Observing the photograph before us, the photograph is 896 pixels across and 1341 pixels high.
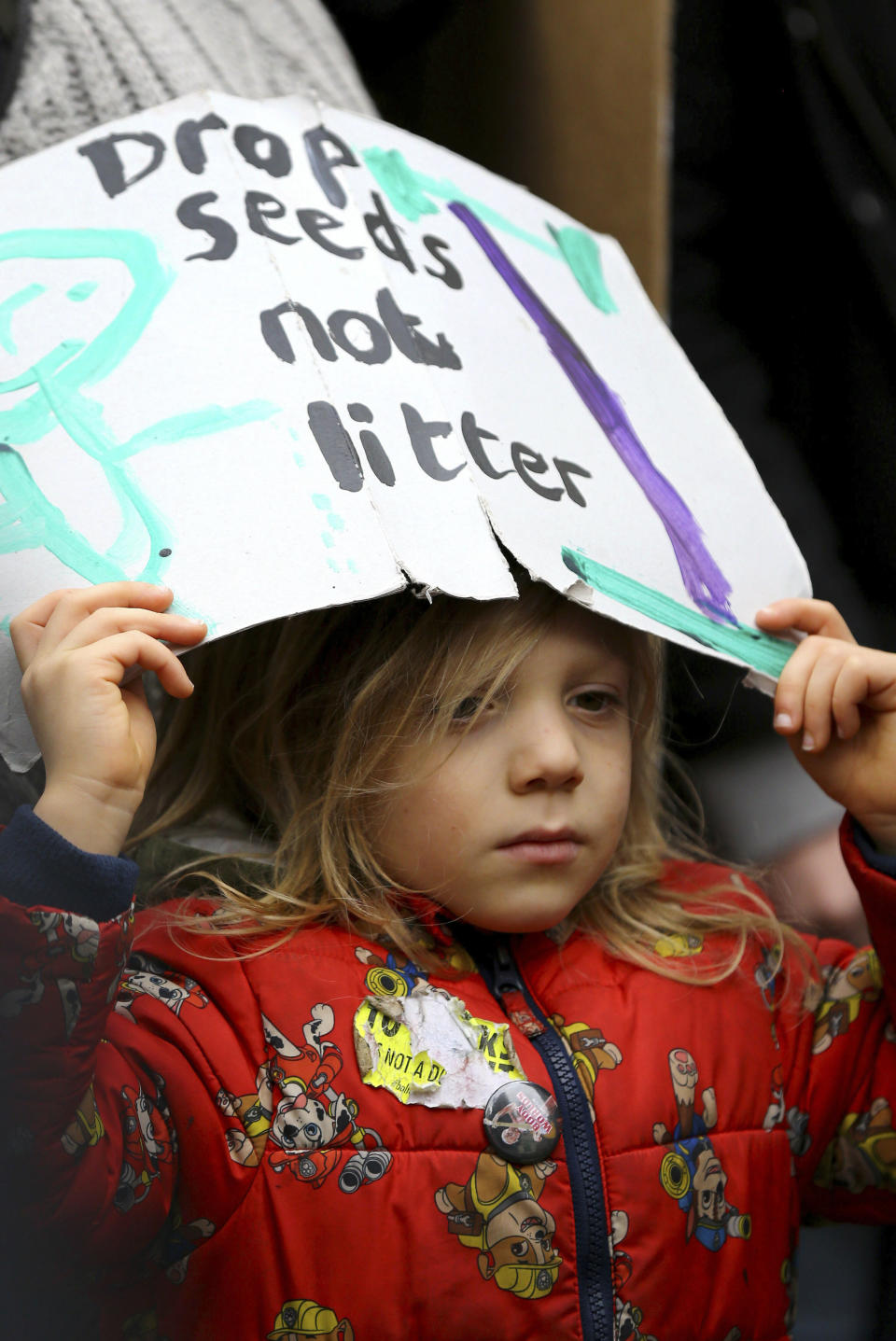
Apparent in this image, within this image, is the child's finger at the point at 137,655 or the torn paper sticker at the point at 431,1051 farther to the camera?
the torn paper sticker at the point at 431,1051

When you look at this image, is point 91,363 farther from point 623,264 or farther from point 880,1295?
point 880,1295

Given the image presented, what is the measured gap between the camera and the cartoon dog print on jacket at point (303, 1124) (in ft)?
2.37

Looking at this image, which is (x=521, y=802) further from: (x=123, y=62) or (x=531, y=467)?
(x=123, y=62)

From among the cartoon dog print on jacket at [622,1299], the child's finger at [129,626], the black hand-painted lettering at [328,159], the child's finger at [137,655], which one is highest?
the black hand-painted lettering at [328,159]

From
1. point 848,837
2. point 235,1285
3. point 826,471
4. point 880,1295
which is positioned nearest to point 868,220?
point 826,471

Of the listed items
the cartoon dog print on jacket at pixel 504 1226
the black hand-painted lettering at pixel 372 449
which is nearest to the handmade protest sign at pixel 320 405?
the black hand-painted lettering at pixel 372 449

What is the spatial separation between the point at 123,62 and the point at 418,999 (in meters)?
0.71

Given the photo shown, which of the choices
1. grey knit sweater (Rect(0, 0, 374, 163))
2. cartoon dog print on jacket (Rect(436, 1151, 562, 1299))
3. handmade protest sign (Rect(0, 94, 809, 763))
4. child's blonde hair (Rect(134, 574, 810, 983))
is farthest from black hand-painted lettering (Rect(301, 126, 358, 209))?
cartoon dog print on jacket (Rect(436, 1151, 562, 1299))

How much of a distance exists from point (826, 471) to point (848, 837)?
61cm

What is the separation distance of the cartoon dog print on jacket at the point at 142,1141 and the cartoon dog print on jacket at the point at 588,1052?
0.24m

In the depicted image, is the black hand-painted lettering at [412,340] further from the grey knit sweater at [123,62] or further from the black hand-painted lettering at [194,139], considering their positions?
the grey knit sweater at [123,62]

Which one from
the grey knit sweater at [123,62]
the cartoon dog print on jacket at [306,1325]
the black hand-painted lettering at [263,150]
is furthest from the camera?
the grey knit sweater at [123,62]

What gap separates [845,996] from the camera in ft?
2.96

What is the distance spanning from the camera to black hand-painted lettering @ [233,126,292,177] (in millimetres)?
813
